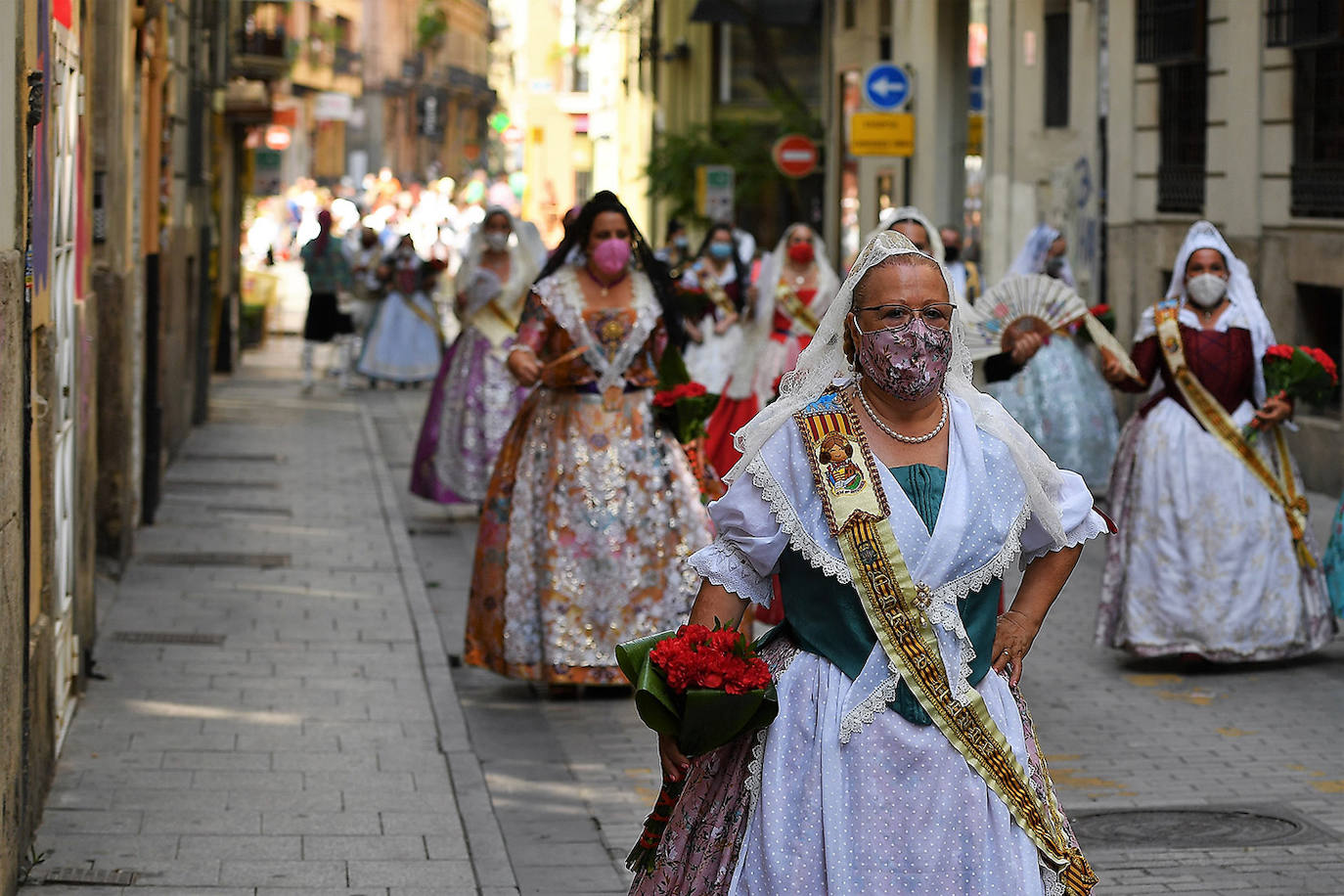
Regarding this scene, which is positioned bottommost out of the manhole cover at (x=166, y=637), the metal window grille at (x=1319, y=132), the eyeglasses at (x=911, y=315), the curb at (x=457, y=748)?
the curb at (x=457, y=748)

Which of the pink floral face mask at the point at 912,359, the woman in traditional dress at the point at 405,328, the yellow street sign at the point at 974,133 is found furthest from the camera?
the yellow street sign at the point at 974,133

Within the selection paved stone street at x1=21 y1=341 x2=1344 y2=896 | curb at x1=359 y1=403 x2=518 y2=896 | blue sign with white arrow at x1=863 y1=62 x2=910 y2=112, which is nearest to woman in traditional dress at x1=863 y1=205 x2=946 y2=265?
paved stone street at x1=21 y1=341 x2=1344 y2=896

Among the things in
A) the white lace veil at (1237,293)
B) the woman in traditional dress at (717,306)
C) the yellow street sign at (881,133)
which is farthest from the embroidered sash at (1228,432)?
the yellow street sign at (881,133)

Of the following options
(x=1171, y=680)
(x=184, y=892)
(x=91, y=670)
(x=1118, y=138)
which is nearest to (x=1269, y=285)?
(x=1118, y=138)

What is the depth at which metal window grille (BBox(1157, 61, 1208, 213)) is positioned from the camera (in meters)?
19.8

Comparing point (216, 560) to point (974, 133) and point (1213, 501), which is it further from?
point (974, 133)

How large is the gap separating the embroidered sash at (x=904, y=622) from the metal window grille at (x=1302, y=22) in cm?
1307

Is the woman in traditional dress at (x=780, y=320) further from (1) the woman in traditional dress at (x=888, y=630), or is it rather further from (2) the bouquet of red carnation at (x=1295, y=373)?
(1) the woman in traditional dress at (x=888, y=630)

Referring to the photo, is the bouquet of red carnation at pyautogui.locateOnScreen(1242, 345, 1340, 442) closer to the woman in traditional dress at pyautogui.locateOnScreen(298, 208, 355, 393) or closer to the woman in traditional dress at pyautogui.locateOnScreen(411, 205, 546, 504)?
the woman in traditional dress at pyautogui.locateOnScreen(411, 205, 546, 504)

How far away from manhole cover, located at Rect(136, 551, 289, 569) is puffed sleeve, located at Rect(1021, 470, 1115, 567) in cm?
868

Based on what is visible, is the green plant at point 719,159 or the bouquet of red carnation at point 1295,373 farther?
Answer: the green plant at point 719,159

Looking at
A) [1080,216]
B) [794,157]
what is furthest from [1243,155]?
[794,157]

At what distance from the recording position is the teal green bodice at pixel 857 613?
4.34 m

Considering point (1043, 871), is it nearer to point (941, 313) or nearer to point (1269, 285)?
point (941, 313)
